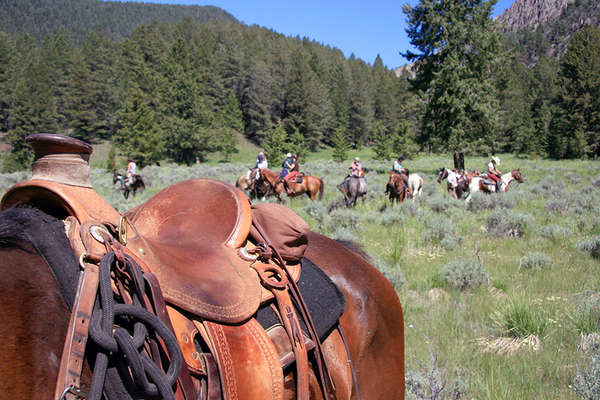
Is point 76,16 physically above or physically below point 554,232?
above

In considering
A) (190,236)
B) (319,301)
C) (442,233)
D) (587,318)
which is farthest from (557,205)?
(190,236)

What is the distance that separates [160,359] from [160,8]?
236716 millimetres

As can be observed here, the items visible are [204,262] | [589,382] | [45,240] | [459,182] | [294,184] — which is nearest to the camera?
[45,240]

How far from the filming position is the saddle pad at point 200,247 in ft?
4.39

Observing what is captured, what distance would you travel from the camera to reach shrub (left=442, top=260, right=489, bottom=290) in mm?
4867

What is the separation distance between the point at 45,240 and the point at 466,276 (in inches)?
195

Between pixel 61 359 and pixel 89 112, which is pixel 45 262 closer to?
pixel 61 359

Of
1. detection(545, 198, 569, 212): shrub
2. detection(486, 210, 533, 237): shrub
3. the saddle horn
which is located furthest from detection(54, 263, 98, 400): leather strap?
detection(545, 198, 569, 212): shrub

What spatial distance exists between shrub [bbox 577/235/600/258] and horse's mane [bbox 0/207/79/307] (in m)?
7.32

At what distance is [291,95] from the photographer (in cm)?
6969

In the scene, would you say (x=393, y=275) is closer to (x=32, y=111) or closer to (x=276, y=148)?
(x=276, y=148)

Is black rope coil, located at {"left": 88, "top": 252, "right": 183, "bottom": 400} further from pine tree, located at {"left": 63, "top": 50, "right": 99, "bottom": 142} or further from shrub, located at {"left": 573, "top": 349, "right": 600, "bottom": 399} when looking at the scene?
pine tree, located at {"left": 63, "top": 50, "right": 99, "bottom": 142}

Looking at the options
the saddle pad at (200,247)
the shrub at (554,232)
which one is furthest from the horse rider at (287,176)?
the saddle pad at (200,247)

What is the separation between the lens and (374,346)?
6.93 ft
